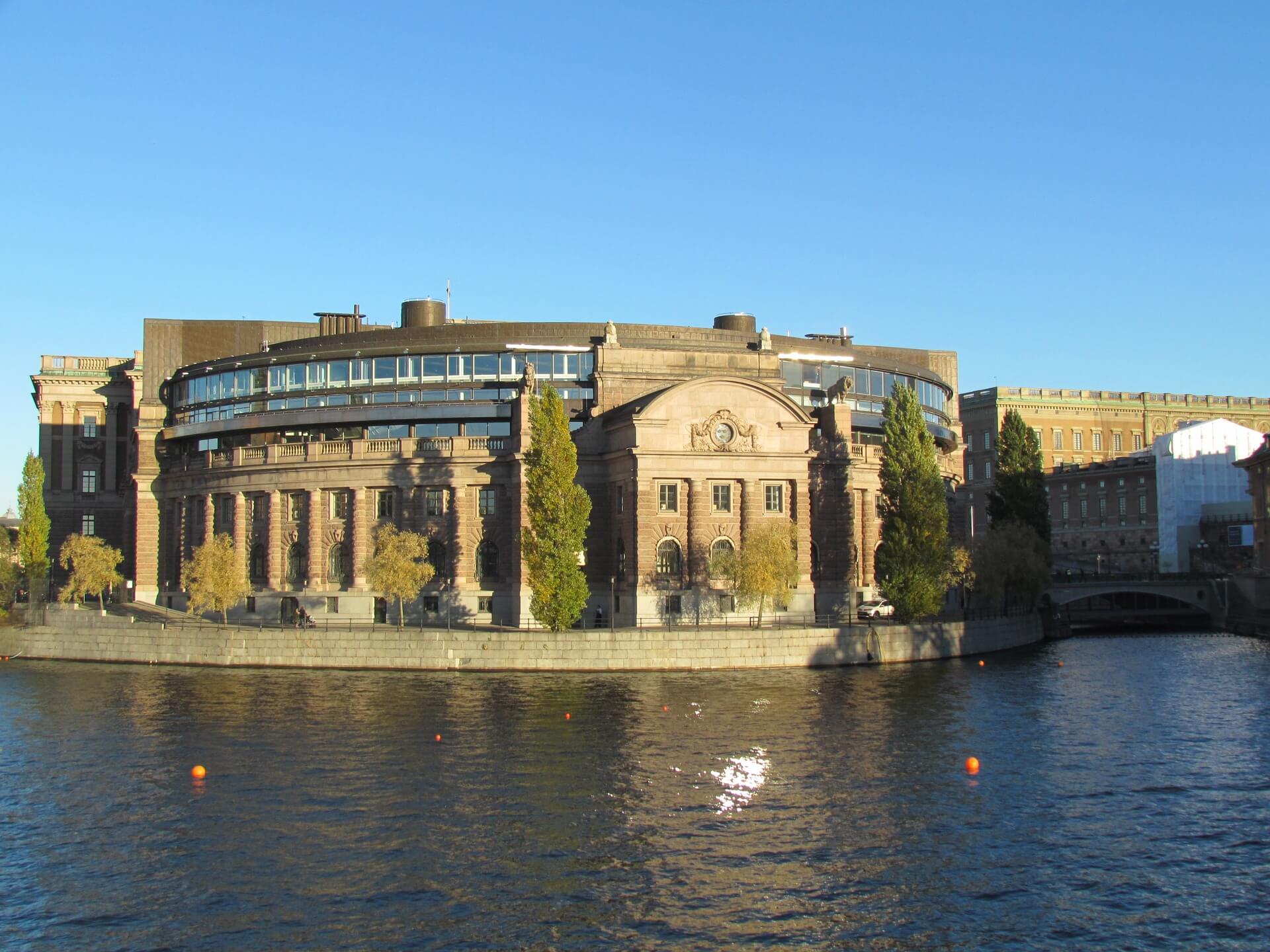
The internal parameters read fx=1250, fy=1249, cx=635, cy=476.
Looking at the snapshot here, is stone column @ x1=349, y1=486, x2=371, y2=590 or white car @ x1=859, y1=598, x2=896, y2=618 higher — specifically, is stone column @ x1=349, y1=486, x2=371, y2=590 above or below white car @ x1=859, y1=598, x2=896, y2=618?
above

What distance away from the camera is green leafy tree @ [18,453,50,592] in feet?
354

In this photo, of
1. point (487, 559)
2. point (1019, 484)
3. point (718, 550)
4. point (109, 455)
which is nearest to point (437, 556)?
point (487, 559)

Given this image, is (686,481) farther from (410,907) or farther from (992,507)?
(410,907)

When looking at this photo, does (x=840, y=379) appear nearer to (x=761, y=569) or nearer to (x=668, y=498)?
(x=668, y=498)

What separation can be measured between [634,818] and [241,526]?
64.5 meters

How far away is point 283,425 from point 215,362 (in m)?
11.5

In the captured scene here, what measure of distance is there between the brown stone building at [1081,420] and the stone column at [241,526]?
4508 inches

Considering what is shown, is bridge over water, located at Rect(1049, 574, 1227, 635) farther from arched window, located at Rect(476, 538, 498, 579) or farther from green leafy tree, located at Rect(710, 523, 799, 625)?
arched window, located at Rect(476, 538, 498, 579)

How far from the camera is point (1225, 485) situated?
506 feet

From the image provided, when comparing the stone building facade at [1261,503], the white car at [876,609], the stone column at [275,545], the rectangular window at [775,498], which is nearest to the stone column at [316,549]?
the stone column at [275,545]

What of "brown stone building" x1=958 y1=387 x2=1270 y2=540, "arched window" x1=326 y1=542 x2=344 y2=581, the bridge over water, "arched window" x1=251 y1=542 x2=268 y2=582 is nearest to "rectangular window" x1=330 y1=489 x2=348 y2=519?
"arched window" x1=326 y1=542 x2=344 y2=581

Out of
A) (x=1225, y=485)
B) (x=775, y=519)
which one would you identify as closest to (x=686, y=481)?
(x=775, y=519)

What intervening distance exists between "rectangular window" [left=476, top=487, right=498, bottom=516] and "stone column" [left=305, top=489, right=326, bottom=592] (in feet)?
40.5

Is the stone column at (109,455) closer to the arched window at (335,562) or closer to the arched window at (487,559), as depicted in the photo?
the arched window at (335,562)
